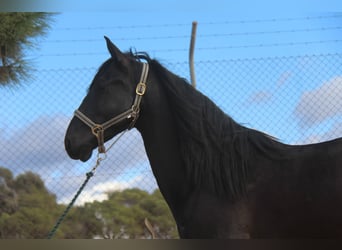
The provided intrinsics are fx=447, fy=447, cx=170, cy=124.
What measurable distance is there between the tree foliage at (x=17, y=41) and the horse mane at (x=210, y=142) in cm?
137

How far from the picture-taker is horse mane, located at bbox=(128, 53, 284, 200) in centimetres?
175

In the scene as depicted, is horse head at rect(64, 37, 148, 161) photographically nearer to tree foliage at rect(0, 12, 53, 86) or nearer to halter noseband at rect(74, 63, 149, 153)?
halter noseband at rect(74, 63, 149, 153)

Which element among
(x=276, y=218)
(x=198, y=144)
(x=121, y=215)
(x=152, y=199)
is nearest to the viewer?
(x=276, y=218)

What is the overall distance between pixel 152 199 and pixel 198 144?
3.46 feet

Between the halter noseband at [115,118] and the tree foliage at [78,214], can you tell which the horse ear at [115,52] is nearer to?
the halter noseband at [115,118]

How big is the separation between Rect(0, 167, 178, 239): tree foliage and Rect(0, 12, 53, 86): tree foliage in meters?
0.66

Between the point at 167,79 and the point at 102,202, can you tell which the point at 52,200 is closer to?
the point at 102,202

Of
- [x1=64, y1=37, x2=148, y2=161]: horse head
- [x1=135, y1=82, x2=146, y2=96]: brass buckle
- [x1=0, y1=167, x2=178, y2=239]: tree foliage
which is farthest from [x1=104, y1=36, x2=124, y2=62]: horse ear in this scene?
[x1=0, y1=167, x2=178, y2=239]: tree foliage

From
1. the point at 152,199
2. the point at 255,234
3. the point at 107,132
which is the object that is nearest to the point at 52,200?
the point at 152,199


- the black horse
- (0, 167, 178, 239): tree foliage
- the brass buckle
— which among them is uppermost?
the brass buckle

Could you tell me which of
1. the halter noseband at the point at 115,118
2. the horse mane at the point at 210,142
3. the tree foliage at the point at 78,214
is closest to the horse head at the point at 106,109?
the halter noseband at the point at 115,118

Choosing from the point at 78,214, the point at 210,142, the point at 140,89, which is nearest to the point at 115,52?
the point at 140,89

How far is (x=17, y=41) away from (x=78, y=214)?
1.21 m

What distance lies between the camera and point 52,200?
279 cm
